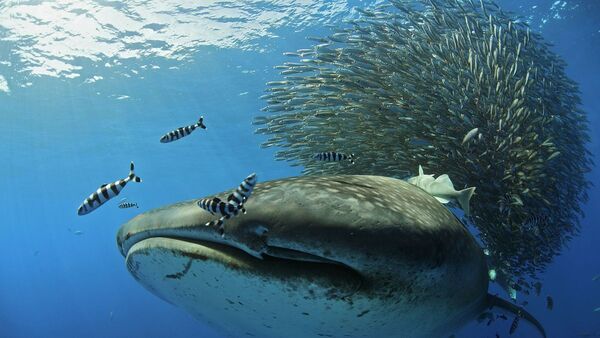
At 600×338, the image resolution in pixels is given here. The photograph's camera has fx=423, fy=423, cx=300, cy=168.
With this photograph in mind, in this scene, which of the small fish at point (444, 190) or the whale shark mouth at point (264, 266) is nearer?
the whale shark mouth at point (264, 266)

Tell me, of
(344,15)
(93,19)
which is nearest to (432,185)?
(344,15)

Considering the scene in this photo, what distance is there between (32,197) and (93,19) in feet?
169

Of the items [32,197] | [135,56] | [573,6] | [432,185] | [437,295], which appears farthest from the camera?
[32,197]

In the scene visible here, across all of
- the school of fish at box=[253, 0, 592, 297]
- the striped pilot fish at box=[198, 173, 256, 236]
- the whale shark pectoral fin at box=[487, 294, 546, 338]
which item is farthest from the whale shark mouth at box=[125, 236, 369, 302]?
the school of fish at box=[253, 0, 592, 297]

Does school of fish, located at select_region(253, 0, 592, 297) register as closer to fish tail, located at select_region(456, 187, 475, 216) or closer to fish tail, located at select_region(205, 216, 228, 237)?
fish tail, located at select_region(456, 187, 475, 216)

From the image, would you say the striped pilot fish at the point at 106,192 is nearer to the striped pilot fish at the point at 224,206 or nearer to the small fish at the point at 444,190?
the striped pilot fish at the point at 224,206

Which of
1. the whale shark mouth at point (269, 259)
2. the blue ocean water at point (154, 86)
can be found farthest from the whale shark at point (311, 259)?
the blue ocean water at point (154, 86)

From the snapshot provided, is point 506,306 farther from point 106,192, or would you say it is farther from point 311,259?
point 106,192

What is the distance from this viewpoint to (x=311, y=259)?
1.87 metres

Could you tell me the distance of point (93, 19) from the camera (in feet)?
64.9

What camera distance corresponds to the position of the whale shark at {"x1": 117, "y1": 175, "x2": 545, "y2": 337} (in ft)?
6.11

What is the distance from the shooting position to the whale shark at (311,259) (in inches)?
73.3

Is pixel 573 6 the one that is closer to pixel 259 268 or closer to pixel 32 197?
pixel 259 268

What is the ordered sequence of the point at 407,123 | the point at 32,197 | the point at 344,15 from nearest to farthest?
the point at 407,123
the point at 344,15
the point at 32,197
